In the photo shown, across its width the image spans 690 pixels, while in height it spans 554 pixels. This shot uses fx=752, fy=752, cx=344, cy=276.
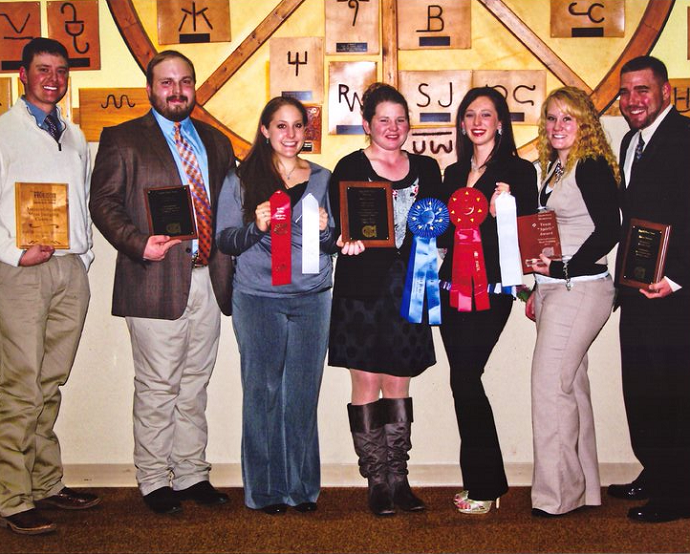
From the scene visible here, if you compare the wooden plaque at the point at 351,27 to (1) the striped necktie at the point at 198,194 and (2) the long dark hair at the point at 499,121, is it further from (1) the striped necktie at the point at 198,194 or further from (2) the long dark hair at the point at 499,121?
(1) the striped necktie at the point at 198,194

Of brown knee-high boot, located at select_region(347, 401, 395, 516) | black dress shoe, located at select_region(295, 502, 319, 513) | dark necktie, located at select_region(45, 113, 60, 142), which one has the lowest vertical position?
black dress shoe, located at select_region(295, 502, 319, 513)

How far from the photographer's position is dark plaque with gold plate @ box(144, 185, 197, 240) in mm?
2715

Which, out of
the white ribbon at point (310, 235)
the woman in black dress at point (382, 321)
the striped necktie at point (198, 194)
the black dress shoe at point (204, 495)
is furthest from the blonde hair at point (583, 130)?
the black dress shoe at point (204, 495)

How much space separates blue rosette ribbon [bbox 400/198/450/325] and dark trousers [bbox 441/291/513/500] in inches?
2.5

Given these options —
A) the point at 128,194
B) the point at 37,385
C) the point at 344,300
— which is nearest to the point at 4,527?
the point at 37,385

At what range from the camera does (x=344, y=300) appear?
2766mm

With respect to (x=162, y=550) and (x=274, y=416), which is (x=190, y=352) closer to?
(x=274, y=416)

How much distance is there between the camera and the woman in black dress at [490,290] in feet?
8.79

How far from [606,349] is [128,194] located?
2.05m

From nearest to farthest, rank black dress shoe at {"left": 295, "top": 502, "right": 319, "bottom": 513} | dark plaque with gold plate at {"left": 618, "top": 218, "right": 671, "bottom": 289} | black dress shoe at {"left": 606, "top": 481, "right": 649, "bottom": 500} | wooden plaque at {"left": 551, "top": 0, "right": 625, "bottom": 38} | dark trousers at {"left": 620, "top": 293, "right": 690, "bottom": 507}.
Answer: dark plaque with gold plate at {"left": 618, "top": 218, "right": 671, "bottom": 289}, dark trousers at {"left": 620, "top": 293, "right": 690, "bottom": 507}, black dress shoe at {"left": 295, "top": 502, "right": 319, "bottom": 513}, black dress shoe at {"left": 606, "top": 481, "right": 649, "bottom": 500}, wooden plaque at {"left": 551, "top": 0, "right": 625, "bottom": 38}

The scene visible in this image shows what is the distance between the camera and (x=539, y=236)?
2654 millimetres

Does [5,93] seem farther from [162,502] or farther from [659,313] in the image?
[659,313]

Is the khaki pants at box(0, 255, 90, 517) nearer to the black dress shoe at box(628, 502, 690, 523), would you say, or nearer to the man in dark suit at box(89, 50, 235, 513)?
the man in dark suit at box(89, 50, 235, 513)

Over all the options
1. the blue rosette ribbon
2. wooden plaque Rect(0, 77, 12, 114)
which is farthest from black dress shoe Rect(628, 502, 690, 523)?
wooden plaque Rect(0, 77, 12, 114)
